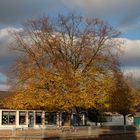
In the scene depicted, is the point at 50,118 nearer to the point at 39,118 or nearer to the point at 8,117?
the point at 39,118

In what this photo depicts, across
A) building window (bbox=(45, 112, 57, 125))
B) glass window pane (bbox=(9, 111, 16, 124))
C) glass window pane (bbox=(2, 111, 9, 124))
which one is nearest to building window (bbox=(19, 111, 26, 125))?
glass window pane (bbox=(9, 111, 16, 124))

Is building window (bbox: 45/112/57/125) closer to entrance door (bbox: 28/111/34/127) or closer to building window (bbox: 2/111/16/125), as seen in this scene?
entrance door (bbox: 28/111/34/127)

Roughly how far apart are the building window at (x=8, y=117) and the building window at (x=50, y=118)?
6037 millimetres

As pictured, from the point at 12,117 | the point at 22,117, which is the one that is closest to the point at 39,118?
the point at 22,117

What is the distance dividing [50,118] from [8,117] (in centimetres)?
779

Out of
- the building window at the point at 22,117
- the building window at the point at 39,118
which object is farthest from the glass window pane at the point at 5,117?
the building window at the point at 39,118

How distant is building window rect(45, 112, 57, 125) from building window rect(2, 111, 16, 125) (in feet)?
19.8

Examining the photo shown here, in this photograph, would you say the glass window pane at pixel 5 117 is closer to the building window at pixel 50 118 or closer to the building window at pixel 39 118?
the building window at pixel 39 118

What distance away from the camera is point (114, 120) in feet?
289

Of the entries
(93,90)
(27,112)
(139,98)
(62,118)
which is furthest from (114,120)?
(93,90)

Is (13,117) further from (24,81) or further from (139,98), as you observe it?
(139,98)

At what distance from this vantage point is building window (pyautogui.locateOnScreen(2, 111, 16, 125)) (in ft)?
209

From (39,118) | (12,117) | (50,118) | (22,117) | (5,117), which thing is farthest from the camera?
(50,118)

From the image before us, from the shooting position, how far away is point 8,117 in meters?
64.6
